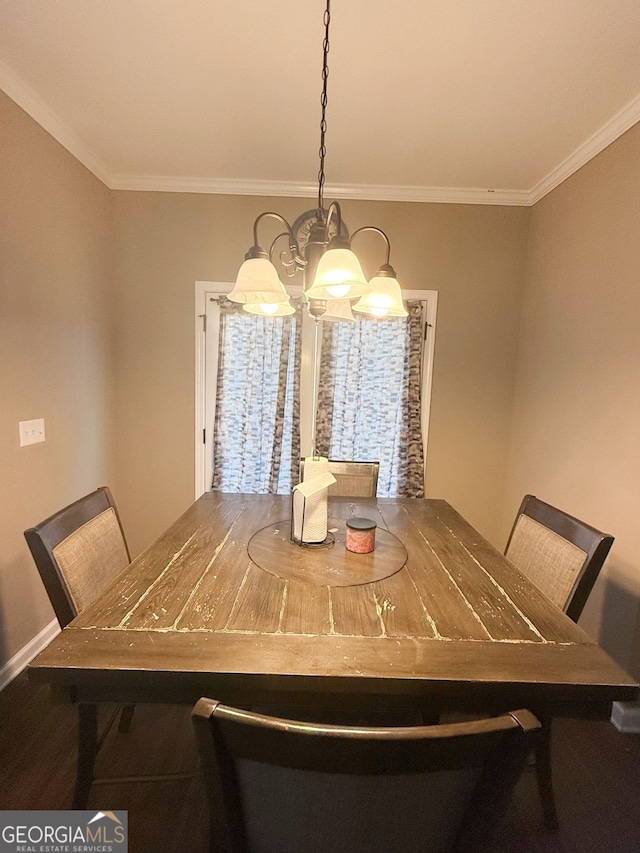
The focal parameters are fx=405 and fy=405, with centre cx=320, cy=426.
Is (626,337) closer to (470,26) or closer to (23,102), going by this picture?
(470,26)

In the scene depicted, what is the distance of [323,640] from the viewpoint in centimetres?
96

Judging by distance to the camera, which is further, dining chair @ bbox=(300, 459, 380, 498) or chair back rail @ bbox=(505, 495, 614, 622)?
dining chair @ bbox=(300, 459, 380, 498)

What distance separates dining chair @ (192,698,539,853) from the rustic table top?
21 centimetres

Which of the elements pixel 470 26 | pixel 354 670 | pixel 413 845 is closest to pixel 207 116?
pixel 470 26

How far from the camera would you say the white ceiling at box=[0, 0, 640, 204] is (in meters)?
1.40

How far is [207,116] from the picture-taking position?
6.39 ft

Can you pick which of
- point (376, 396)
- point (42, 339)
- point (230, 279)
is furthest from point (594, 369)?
point (42, 339)

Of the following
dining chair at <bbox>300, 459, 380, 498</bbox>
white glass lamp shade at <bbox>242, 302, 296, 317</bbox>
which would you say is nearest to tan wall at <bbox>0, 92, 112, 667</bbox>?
white glass lamp shade at <bbox>242, 302, 296, 317</bbox>

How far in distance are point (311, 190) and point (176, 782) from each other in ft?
9.92

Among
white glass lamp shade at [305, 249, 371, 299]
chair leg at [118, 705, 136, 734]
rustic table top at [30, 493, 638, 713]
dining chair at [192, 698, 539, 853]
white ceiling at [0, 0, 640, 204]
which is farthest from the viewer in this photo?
chair leg at [118, 705, 136, 734]

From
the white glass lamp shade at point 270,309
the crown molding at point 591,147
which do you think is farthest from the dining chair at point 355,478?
the crown molding at point 591,147

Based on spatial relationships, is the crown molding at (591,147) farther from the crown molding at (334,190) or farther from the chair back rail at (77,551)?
the chair back rail at (77,551)

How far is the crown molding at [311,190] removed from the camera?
2562mm

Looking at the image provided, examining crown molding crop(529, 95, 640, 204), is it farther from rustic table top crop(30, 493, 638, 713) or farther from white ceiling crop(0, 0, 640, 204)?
rustic table top crop(30, 493, 638, 713)
